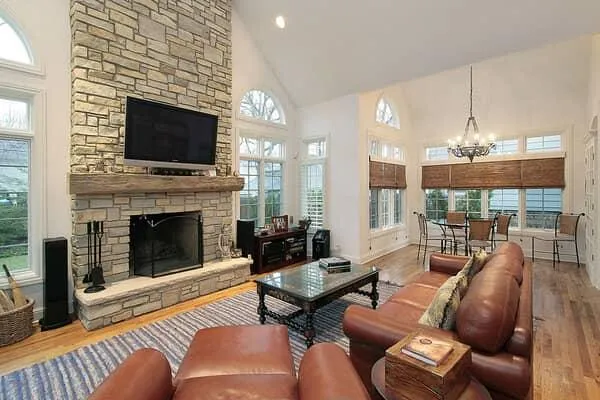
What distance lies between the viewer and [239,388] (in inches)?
57.8

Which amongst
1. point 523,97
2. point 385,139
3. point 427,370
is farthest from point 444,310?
point 523,97

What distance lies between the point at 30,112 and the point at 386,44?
4.64 metres

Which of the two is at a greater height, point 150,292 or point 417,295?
point 417,295

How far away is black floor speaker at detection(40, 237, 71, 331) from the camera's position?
320 cm

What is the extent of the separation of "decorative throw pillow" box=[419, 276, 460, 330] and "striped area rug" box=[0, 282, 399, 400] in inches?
45.6

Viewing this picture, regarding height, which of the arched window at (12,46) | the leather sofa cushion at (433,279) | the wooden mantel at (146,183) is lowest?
the leather sofa cushion at (433,279)

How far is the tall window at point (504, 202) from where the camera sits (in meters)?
6.56

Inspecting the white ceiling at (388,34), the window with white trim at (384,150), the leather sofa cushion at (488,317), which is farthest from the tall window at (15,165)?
the window with white trim at (384,150)

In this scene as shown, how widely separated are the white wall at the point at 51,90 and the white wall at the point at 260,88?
91.8 inches

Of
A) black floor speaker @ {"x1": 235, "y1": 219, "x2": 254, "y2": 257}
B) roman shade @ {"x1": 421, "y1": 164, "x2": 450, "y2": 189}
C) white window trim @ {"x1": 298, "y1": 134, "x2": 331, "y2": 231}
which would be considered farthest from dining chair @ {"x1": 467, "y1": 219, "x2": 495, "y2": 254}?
black floor speaker @ {"x1": 235, "y1": 219, "x2": 254, "y2": 257}

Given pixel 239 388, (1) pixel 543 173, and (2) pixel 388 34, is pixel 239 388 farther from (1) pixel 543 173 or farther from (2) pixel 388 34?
(1) pixel 543 173

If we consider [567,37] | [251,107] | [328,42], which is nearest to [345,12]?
[328,42]

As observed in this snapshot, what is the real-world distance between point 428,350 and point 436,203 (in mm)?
7011

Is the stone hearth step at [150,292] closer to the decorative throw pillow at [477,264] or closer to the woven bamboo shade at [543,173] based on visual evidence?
the decorative throw pillow at [477,264]
